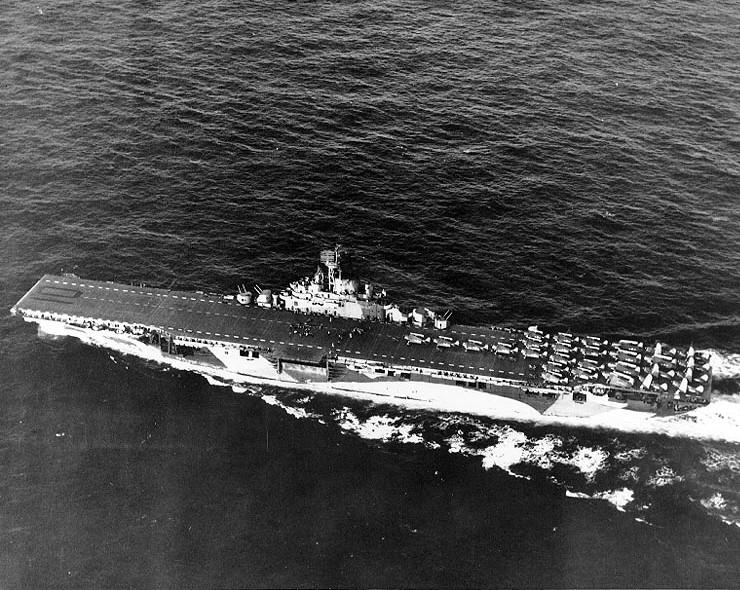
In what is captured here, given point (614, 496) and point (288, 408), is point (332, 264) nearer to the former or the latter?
point (288, 408)

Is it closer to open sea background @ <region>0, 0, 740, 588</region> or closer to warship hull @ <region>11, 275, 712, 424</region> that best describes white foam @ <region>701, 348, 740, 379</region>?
open sea background @ <region>0, 0, 740, 588</region>

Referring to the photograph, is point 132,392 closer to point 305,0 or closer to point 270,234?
point 270,234

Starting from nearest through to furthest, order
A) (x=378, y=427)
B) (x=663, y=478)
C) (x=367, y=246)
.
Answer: (x=663, y=478)
(x=378, y=427)
(x=367, y=246)

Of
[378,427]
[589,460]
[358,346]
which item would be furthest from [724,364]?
[358,346]

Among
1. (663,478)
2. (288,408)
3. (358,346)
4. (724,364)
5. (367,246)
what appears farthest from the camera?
(367,246)

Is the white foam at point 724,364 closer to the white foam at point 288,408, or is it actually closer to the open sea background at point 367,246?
the open sea background at point 367,246

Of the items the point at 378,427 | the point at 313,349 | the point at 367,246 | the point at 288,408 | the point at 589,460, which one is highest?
the point at 367,246

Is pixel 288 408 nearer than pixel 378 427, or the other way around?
pixel 378 427
